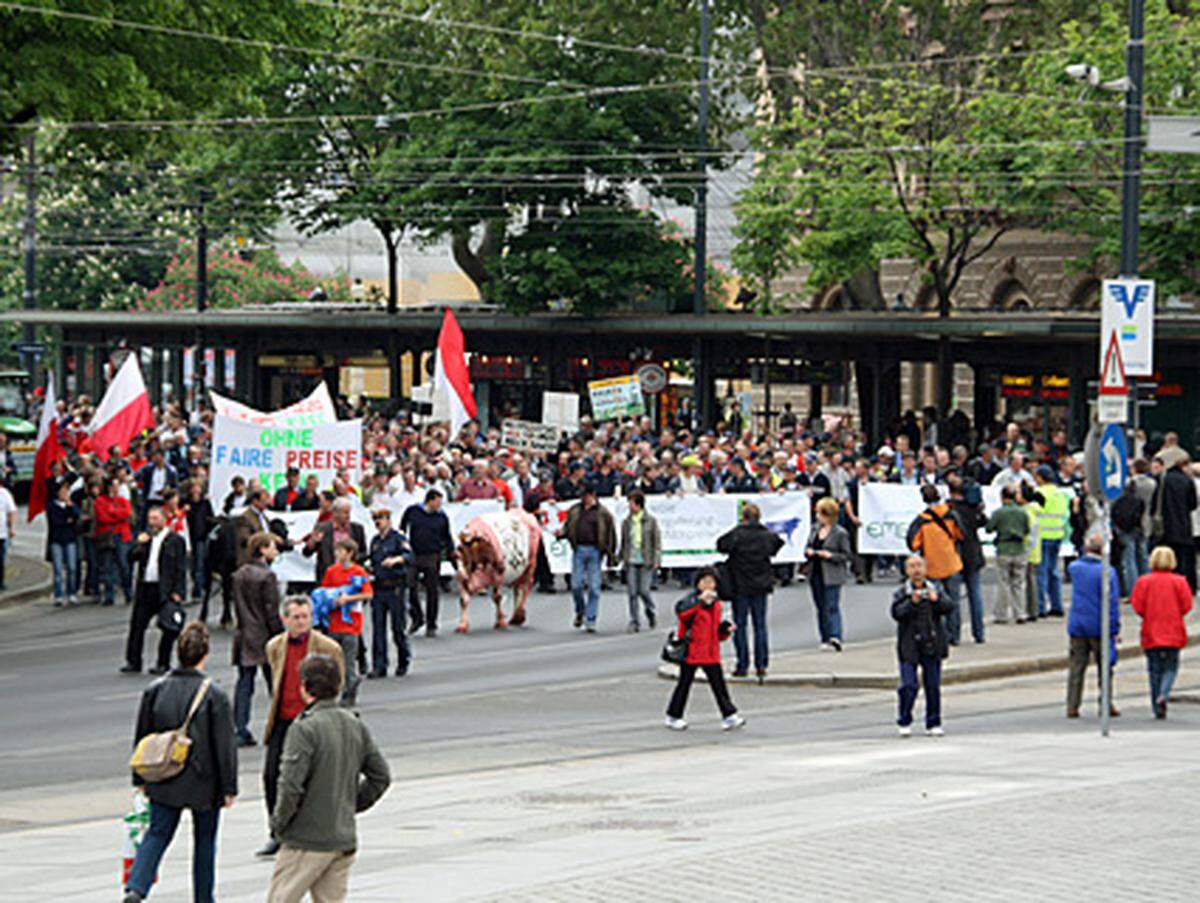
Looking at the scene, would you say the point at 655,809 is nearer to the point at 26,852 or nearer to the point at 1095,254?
the point at 26,852

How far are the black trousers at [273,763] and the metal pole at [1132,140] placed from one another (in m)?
16.5

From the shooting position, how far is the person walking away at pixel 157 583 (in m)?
22.0

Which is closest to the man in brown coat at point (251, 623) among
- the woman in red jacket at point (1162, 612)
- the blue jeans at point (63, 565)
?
the woman in red jacket at point (1162, 612)

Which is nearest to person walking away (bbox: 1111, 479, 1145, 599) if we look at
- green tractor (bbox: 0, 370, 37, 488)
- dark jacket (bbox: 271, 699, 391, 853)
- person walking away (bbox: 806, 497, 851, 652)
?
person walking away (bbox: 806, 497, 851, 652)

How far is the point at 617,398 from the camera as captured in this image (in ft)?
137

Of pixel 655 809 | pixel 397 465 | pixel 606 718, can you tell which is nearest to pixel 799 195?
pixel 397 465

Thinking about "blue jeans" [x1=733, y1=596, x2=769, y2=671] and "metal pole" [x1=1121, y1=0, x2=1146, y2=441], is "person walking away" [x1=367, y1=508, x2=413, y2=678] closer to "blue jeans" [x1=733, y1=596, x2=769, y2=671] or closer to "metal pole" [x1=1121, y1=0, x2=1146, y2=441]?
"blue jeans" [x1=733, y1=596, x2=769, y2=671]

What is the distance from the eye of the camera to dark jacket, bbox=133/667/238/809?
11227 mm

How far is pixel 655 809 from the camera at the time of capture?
15250mm

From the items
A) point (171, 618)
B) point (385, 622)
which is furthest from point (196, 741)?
point (385, 622)

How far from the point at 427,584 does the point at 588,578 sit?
2.23 metres

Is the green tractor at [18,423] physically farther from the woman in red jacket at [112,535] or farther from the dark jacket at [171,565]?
the dark jacket at [171,565]

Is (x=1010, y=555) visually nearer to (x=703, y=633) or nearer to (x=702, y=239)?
(x=703, y=633)

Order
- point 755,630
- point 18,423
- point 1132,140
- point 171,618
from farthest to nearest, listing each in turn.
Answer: point 18,423 → point 1132,140 → point 755,630 → point 171,618
